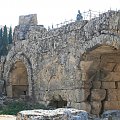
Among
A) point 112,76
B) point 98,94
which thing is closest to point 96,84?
point 98,94

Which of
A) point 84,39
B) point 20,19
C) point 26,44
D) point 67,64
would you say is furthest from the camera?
point 20,19

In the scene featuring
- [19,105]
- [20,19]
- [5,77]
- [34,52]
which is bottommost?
[19,105]

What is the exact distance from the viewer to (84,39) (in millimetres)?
13508

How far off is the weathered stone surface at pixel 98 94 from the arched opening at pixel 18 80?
6.01 metres

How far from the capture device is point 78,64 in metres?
14.0

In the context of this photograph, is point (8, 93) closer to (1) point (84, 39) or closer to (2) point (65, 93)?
(2) point (65, 93)

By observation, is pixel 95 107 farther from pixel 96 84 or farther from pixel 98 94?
pixel 96 84

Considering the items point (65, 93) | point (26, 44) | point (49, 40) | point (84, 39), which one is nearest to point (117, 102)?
point (65, 93)

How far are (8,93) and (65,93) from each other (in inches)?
236

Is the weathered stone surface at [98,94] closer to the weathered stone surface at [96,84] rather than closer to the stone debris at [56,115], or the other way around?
the weathered stone surface at [96,84]

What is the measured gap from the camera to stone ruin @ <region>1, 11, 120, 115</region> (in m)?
12.8

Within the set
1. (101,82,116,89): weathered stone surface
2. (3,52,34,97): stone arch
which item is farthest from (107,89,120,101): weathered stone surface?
(3,52,34,97): stone arch

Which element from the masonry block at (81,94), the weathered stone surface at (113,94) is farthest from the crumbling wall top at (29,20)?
the weathered stone surface at (113,94)

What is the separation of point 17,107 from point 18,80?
4.00 metres
